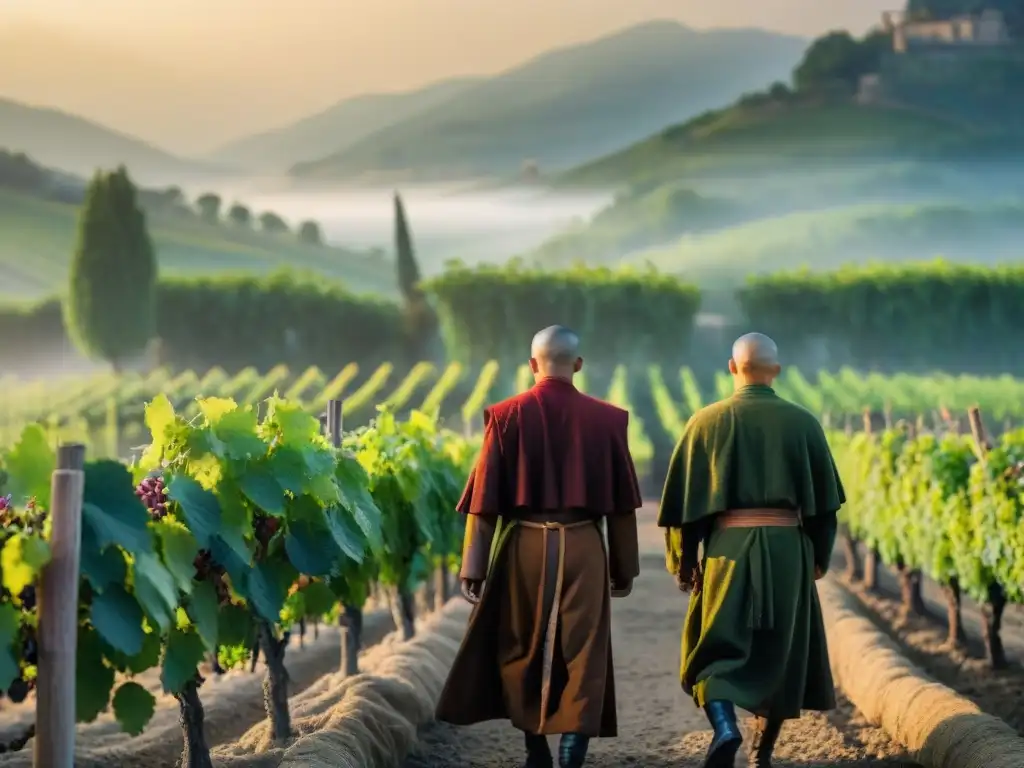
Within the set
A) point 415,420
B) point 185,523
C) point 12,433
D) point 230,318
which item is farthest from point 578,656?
point 230,318

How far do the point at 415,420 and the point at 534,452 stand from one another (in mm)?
4164

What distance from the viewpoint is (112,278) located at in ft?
157

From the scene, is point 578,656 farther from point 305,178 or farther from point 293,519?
point 305,178

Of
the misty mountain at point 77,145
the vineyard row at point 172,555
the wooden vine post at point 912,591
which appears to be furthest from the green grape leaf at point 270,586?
the misty mountain at point 77,145

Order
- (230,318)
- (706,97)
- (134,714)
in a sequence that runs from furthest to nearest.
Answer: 1. (706,97)
2. (230,318)
3. (134,714)

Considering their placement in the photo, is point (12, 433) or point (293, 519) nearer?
point (293, 519)

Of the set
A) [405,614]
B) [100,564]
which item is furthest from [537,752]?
[405,614]

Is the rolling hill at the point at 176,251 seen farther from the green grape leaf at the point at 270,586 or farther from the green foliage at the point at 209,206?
the green grape leaf at the point at 270,586

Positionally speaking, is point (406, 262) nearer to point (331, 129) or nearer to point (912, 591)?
point (331, 129)

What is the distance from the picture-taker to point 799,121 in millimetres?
72062

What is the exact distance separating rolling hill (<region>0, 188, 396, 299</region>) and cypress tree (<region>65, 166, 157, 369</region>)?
1084 centimetres

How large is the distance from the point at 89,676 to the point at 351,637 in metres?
4.02

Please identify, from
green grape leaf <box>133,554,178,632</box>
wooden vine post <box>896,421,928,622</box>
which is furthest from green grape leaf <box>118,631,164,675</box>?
wooden vine post <box>896,421,928,622</box>

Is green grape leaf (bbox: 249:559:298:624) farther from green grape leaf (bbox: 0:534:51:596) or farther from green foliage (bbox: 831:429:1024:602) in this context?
green foliage (bbox: 831:429:1024:602)
